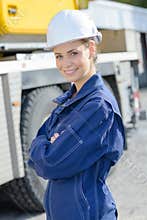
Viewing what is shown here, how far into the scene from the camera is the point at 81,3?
5.65 meters

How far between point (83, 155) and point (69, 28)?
0.50m

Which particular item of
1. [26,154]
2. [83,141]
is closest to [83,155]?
[83,141]

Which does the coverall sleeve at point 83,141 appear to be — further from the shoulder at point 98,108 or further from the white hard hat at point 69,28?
the white hard hat at point 69,28

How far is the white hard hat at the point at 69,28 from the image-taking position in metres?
2.06

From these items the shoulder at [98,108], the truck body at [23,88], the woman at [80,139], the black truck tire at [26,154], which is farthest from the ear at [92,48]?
the black truck tire at [26,154]

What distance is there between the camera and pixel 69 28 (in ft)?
6.77

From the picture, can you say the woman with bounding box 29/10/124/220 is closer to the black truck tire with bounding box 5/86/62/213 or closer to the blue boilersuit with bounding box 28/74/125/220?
the blue boilersuit with bounding box 28/74/125/220

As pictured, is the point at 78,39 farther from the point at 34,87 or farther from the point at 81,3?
the point at 81,3

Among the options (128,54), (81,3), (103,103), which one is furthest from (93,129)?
(128,54)

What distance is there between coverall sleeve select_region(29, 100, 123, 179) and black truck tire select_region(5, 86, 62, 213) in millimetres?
2385

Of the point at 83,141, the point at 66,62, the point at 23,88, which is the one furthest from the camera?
the point at 23,88

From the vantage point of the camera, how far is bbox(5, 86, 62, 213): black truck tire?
4.48m

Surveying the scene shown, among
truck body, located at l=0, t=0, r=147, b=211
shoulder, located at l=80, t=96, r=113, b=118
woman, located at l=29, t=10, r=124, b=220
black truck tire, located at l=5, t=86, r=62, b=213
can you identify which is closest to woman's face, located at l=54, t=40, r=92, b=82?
woman, located at l=29, t=10, r=124, b=220

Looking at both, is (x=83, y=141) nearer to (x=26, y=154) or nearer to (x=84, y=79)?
(x=84, y=79)
